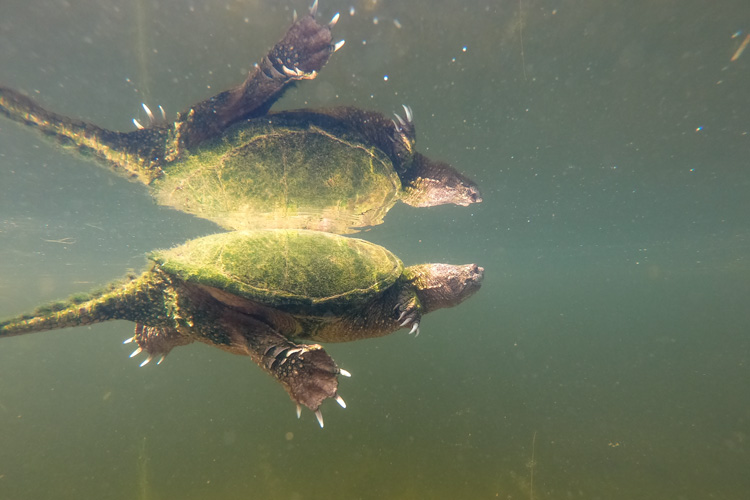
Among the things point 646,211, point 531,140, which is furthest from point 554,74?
point 646,211

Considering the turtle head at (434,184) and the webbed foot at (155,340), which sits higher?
the turtle head at (434,184)

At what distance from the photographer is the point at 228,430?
10.0 m

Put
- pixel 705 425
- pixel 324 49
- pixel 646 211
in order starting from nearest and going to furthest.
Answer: pixel 324 49
pixel 705 425
pixel 646 211

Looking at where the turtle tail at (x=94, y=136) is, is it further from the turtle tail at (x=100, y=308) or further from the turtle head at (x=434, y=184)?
the turtle head at (x=434, y=184)

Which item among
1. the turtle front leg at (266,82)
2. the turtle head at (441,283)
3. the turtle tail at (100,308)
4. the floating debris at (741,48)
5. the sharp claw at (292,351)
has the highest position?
the floating debris at (741,48)

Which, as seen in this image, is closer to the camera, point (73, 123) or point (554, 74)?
point (73, 123)

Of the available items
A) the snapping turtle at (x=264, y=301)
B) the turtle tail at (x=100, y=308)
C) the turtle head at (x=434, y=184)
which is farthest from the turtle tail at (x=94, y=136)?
the turtle head at (x=434, y=184)

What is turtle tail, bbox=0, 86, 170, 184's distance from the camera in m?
5.46

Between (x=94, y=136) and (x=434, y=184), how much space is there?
7.49 m

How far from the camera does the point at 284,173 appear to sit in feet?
21.4

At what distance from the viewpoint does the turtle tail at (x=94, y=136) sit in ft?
17.9

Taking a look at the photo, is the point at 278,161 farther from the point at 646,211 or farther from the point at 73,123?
the point at 646,211

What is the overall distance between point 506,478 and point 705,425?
1002cm

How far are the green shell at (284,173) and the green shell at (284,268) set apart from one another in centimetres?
211
